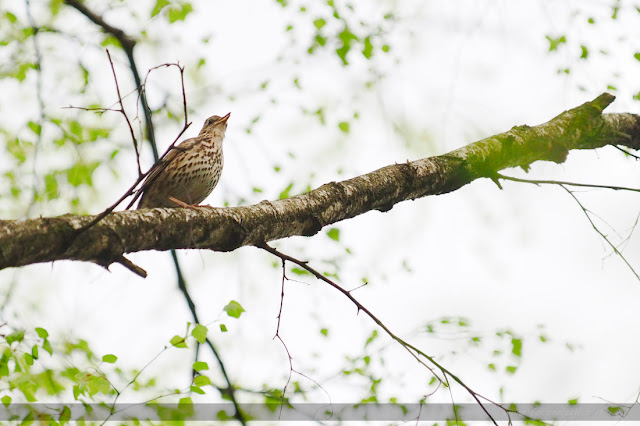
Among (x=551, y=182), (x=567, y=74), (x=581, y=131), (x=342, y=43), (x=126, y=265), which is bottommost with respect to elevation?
(x=126, y=265)

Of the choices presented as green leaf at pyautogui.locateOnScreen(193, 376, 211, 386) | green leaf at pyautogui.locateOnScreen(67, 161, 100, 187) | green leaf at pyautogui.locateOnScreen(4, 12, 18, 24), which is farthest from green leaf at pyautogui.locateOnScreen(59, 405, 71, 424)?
green leaf at pyautogui.locateOnScreen(4, 12, 18, 24)

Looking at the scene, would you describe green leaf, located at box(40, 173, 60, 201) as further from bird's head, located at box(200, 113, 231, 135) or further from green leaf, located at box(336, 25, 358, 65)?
green leaf, located at box(336, 25, 358, 65)

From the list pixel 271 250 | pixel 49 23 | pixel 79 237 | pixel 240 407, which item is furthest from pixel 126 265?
pixel 49 23

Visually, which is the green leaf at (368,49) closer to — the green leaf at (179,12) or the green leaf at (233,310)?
the green leaf at (179,12)

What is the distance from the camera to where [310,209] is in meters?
3.23

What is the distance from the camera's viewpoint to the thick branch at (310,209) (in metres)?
2.21

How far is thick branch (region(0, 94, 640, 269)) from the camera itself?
7.24 feet

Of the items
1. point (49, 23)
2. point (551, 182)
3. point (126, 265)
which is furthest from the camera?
point (49, 23)

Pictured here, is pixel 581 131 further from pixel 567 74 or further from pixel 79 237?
pixel 79 237

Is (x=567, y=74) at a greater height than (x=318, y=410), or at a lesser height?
greater

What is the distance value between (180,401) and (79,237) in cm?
186

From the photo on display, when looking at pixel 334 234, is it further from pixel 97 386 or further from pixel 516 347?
pixel 97 386

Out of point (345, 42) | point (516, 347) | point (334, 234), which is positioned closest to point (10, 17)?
point (345, 42)

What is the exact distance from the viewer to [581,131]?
4.24 m
